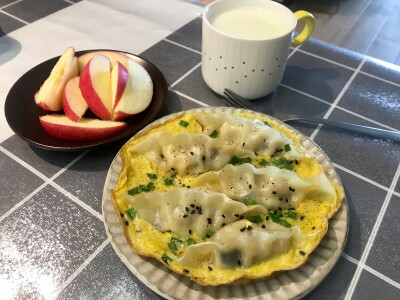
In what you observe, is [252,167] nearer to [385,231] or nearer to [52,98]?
[385,231]

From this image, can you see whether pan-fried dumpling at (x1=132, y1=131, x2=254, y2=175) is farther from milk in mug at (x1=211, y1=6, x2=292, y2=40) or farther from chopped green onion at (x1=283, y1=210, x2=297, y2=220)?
milk in mug at (x1=211, y1=6, x2=292, y2=40)

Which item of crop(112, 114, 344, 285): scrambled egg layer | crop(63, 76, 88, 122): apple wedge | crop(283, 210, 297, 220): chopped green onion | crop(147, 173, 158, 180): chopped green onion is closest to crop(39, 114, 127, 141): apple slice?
crop(63, 76, 88, 122): apple wedge

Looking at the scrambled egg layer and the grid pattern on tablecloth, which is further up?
the scrambled egg layer

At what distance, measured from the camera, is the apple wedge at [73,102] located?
1.12 m

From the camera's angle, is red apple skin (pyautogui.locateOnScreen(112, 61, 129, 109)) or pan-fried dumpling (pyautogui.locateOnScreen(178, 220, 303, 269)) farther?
red apple skin (pyautogui.locateOnScreen(112, 61, 129, 109))

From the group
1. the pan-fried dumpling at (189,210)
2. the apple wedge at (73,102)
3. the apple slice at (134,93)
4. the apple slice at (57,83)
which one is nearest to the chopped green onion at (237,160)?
the pan-fried dumpling at (189,210)

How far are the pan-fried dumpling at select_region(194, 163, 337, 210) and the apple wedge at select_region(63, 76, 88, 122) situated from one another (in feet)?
1.57

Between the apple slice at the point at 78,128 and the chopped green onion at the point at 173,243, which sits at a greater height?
the apple slice at the point at 78,128

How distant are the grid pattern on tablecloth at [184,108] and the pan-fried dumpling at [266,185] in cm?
18

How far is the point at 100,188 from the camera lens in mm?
1018

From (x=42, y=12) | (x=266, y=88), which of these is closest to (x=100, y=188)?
(x=266, y=88)

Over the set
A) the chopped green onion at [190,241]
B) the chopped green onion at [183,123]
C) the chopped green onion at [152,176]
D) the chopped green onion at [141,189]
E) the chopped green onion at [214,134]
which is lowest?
the chopped green onion at [190,241]

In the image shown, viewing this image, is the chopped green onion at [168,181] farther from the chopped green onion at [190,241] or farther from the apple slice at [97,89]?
the apple slice at [97,89]

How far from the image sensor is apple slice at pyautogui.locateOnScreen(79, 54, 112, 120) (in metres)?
1.14
